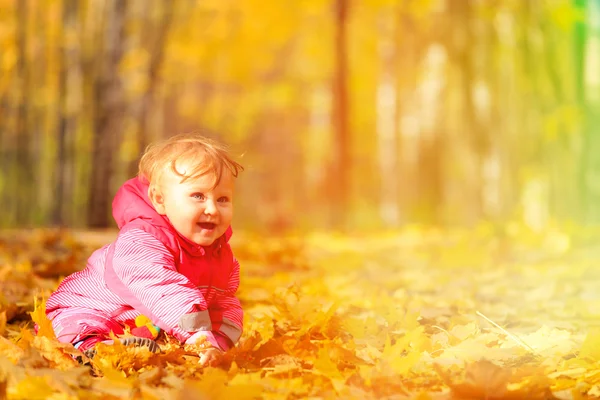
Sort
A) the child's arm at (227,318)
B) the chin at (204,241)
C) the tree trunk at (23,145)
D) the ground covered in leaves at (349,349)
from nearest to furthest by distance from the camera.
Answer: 1. the ground covered in leaves at (349,349)
2. the chin at (204,241)
3. the child's arm at (227,318)
4. the tree trunk at (23,145)

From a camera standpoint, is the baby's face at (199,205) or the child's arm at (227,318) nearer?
the baby's face at (199,205)

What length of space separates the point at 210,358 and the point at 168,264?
1.06 feet

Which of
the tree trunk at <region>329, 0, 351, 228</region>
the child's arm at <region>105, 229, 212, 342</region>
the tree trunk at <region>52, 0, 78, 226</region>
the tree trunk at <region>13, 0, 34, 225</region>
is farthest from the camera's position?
the tree trunk at <region>329, 0, 351, 228</region>

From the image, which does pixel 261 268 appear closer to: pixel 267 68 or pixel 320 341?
pixel 320 341

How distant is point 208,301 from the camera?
250 centimetres

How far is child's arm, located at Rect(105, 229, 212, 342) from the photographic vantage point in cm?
222

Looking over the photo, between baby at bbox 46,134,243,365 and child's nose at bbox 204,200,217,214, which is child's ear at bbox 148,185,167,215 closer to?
baby at bbox 46,134,243,365

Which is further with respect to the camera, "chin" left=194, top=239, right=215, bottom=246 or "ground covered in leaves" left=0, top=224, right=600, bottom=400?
"chin" left=194, top=239, right=215, bottom=246

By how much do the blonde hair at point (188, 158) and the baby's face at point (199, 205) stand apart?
0.07 ft

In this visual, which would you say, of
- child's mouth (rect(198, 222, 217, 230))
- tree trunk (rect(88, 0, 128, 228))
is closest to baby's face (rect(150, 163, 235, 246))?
child's mouth (rect(198, 222, 217, 230))

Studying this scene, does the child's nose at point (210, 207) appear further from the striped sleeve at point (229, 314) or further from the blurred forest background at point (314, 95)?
the blurred forest background at point (314, 95)

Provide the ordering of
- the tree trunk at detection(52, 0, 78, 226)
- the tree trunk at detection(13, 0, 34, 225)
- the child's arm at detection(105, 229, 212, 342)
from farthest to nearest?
1. the tree trunk at detection(13, 0, 34, 225)
2. the tree trunk at detection(52, 0, 78, 226)
3. the child's arm at detection(105, 229, 212, 342)

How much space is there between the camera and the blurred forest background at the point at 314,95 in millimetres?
13586

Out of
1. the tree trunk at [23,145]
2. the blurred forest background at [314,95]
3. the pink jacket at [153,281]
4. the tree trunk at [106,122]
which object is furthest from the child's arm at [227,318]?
the tree trunk at [23,145]
